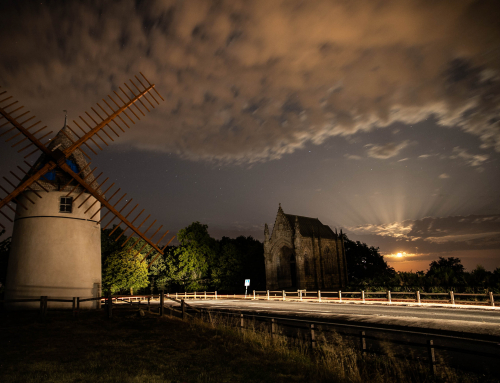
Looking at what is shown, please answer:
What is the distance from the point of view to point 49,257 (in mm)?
17281

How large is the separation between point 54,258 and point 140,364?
1214cm

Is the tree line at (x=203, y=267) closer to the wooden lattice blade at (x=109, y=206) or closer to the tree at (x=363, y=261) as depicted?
the tree at (x=363, y=261)

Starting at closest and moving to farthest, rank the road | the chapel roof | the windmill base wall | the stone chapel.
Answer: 1. the road
2. the windmill base wall
3. the stone chapel
4. the chapel roof

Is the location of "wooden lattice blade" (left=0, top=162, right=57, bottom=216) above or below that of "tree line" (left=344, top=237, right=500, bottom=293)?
above

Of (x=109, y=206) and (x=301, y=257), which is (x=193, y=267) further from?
(x=109, y=206)

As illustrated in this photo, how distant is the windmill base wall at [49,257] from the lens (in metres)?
17.0

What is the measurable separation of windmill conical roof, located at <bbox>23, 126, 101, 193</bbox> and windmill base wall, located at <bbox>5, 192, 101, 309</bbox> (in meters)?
0.58

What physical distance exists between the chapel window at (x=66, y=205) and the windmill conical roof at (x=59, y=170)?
601 mm

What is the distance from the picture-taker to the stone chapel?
44.9m

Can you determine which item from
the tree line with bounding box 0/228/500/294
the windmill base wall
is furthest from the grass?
the tree line with bounding box 0/228/500/294

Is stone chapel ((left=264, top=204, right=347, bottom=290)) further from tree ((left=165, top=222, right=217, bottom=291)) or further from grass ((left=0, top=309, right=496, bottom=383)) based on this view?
grass ((left=0, top=309, right=496, bottom=383))

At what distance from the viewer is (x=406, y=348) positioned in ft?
37.5

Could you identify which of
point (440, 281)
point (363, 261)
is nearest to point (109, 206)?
point (440, 281)

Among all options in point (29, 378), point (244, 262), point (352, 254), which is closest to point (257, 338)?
point (29, 378)
